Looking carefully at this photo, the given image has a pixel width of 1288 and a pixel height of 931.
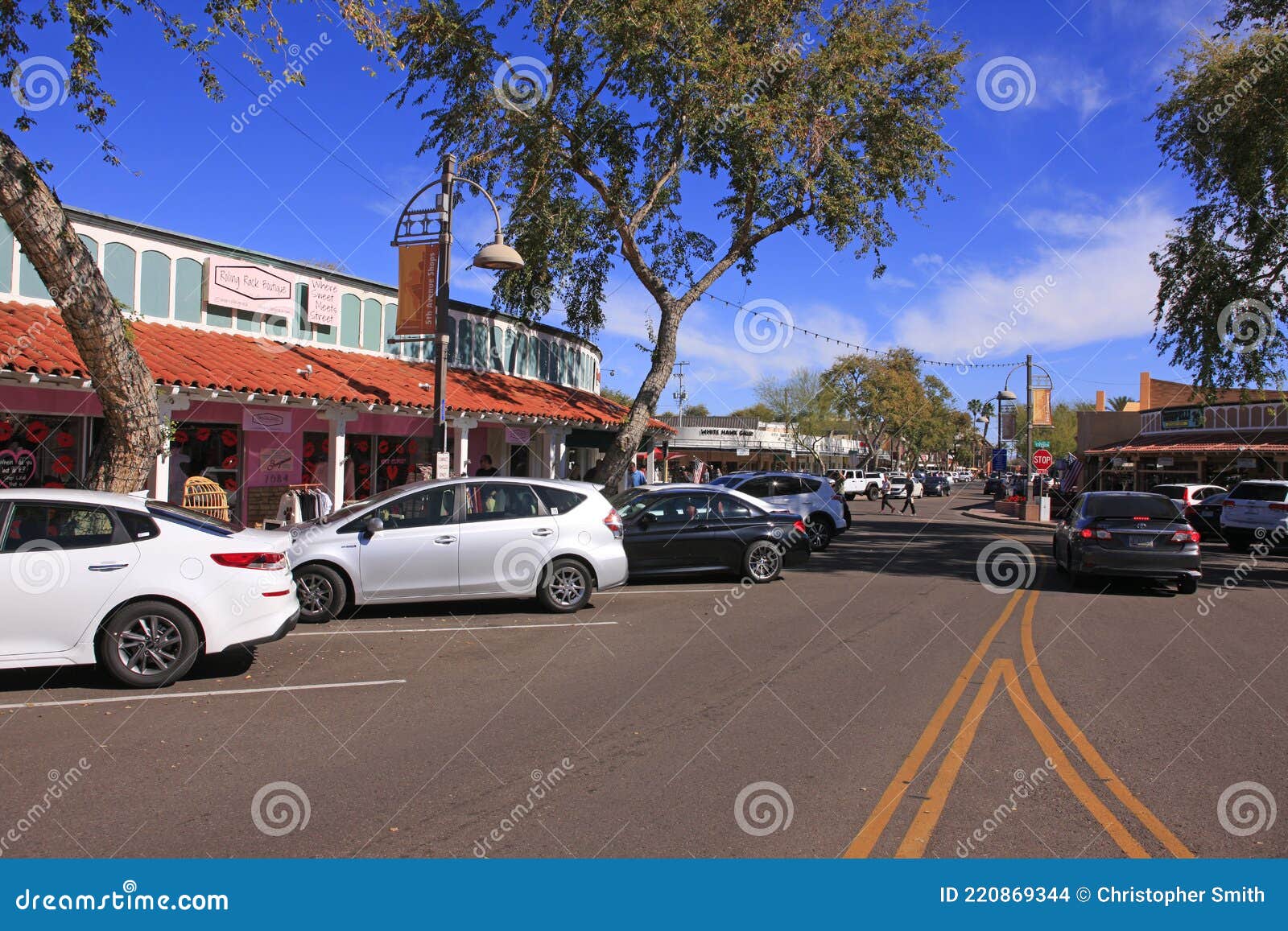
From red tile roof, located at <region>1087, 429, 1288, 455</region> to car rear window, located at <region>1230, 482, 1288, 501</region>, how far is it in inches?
567

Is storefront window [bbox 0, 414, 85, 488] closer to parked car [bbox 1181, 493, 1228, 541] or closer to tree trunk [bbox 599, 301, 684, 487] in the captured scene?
tree trunk [bbox 599, 301, 684, 487]

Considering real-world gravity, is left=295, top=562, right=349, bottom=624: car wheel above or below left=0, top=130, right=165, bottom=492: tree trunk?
below

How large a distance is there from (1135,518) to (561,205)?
1228 cm

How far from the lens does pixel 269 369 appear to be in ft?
50.2

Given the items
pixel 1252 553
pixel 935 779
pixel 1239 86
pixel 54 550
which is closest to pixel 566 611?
pixel 54 550

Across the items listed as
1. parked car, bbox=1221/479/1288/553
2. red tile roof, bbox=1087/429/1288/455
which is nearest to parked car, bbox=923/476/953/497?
red tile roof, bbox=1087/429/1288/455

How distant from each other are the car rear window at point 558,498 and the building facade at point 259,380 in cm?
547

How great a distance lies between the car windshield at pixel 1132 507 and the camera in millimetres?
13844

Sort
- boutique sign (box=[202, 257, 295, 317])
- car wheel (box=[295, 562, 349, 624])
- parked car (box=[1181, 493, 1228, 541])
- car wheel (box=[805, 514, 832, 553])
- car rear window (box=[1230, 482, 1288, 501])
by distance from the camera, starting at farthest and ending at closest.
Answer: parked car (box=[1181, 493, 1228, 541]) → car rear window (box=[1230, 482, 1288, 501]) → car wheel (box=[805, 514, 832, 553]) → boutique sign (box=[202, 257, 295, 317]) → car wheel (box=[295, 562, 349, 624])

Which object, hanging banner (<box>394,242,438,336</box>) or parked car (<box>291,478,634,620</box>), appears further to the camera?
hanging banner (<box>394,242,438,336</box>)

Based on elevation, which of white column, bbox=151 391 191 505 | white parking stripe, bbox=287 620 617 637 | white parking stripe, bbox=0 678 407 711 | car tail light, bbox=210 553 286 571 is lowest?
white parking stripe, bbox=287 620 617 637

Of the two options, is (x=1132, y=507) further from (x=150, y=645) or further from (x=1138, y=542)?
(x=150, y=645)

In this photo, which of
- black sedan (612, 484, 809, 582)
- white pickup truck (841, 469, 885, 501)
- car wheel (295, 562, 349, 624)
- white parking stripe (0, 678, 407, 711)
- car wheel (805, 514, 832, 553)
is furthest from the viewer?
white pickup truck (841, 469, 885, 501)

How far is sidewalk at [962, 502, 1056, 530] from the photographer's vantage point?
35.8 m
